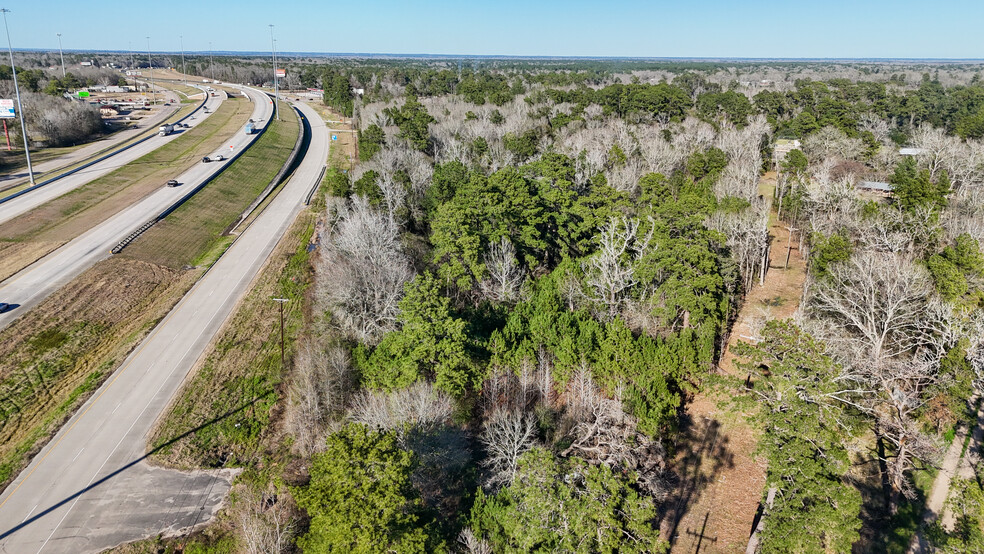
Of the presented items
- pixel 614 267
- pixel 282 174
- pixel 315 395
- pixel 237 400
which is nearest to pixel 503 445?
pixel 315 395

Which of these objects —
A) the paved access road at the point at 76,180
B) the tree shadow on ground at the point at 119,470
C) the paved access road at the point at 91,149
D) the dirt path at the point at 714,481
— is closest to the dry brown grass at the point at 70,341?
the tree shadow on ground at the point at 119,470

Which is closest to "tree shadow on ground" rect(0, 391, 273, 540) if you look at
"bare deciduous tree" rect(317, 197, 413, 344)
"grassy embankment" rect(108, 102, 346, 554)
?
"grassy embankment" rect(108, 102, 346, 554)

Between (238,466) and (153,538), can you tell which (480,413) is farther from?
(153,538)

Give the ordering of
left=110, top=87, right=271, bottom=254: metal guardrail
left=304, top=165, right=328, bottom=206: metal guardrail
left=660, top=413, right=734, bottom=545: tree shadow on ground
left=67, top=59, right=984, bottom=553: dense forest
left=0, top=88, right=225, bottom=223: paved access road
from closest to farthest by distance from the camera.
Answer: left=67, top=59, right=984, bottom=553: dense forest, left=660, top=413, right=734, bottom=545: tree shadow on ground, left=110, top=87, right=271, bottom=254: metal guardrail, left=0, top=88, right=225, bottom=223: paved access road, left=304, top=165, right=328, bottom=206: metal guardrail

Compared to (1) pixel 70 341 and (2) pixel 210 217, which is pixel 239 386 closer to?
(1) pixel 70 341

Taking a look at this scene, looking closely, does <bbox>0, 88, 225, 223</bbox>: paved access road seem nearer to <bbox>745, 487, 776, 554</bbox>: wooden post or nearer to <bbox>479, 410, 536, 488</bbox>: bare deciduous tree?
<bbox>479, 410, 536, 488</bbox>: bare deciduous tree

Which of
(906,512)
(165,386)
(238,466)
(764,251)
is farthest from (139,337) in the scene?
(764,251)
